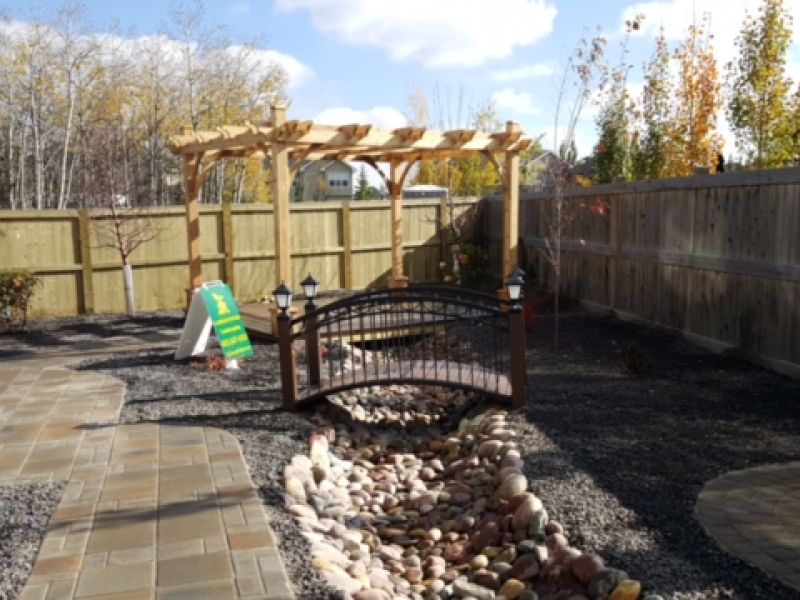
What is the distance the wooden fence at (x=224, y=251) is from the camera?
10.8 meters

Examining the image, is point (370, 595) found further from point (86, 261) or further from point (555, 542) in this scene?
point (86, 261)

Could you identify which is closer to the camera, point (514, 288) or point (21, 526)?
point (21, 526)

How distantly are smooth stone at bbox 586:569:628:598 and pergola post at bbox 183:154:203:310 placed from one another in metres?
8.44

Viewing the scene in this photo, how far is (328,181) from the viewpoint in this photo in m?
50.2

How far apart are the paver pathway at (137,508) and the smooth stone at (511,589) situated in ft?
3.45

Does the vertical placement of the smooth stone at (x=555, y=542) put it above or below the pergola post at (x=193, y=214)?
below

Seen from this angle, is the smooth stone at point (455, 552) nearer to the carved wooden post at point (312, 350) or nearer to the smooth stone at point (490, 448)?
the smooth stone at point (490, 448)

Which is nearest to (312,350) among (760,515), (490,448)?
(490,448)

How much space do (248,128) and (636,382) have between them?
5.31 m

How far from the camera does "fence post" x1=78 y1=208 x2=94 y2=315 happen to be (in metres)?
10.9

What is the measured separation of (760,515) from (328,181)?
4786 centimetres

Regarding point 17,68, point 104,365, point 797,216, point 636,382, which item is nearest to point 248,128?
point 104,365

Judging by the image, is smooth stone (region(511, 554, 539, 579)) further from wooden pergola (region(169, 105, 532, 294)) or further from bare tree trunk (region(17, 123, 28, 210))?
bare tree trunk (region(17, 123, 28, 210))

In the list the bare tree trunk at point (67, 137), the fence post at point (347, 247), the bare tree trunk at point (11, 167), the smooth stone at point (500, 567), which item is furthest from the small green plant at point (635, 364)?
the bare tree trunk at point (11, 167)
